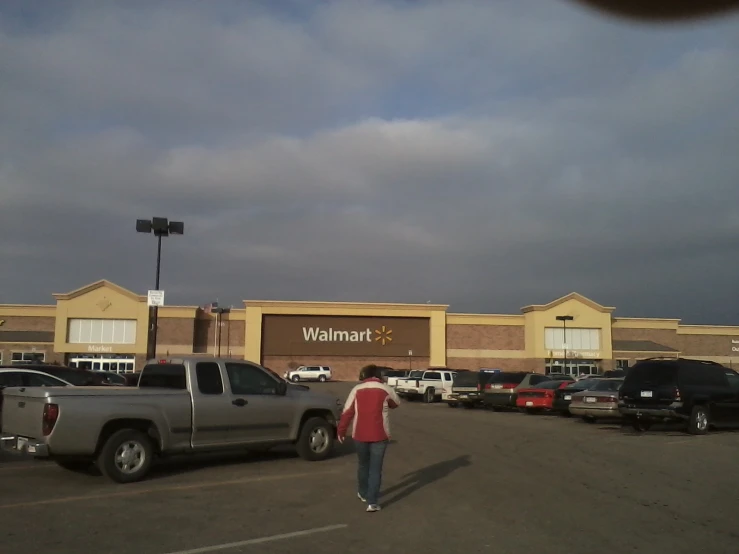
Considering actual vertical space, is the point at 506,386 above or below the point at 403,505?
above

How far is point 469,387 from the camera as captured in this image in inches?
1259

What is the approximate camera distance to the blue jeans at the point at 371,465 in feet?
29.4

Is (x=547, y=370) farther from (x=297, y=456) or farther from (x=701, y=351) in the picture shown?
(x=297, y=456)

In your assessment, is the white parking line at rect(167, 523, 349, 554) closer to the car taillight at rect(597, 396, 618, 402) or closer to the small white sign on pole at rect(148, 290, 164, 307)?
the car taillight at rect(597, 396, 618, 402)

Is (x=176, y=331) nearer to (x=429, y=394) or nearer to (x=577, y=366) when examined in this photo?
(x=429, y=394)

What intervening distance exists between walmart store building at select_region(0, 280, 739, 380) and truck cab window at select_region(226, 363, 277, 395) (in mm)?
55825

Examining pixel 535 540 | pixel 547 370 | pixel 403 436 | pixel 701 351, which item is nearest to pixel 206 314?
pixel 547 370

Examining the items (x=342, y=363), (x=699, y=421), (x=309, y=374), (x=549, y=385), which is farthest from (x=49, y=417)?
(x=342, y=363)

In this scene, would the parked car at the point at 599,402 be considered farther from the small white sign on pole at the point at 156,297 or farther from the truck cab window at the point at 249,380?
the small white sign on pole at the point at 156,297

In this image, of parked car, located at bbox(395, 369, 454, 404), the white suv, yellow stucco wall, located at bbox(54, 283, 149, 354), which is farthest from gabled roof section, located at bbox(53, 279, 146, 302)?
parked car, located at bbox(395, 369, 454, 404)

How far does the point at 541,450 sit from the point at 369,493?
713 cm

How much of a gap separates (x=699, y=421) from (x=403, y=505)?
11.9 metres

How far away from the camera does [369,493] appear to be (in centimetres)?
898

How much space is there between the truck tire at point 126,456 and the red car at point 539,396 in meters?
17.9
